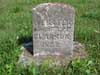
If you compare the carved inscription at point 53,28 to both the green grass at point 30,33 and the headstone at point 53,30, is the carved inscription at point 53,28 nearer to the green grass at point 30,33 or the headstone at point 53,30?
the headstone at point 53,30

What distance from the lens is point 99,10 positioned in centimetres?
929

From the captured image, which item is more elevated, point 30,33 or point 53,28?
point 53,28

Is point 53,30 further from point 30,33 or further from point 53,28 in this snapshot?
point 30,33

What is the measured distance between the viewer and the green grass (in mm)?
5432

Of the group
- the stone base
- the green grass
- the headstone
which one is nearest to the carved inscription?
the headstone

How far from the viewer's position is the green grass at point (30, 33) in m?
5.43

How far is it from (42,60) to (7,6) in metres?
4.25

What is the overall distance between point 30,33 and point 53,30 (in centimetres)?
163

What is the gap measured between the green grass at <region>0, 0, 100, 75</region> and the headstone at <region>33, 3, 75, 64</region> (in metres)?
0.41

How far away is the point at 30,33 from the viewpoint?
7574 mm

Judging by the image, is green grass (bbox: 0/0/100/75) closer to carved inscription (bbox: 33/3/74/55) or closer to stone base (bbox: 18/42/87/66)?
stone base (bbox: 18/42/87/66)

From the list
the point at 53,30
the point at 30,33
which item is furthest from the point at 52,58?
the point at 30,33

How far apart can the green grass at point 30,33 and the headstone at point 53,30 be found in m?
0.41

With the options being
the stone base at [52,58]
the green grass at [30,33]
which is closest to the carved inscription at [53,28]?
the stone base at [52,58]
